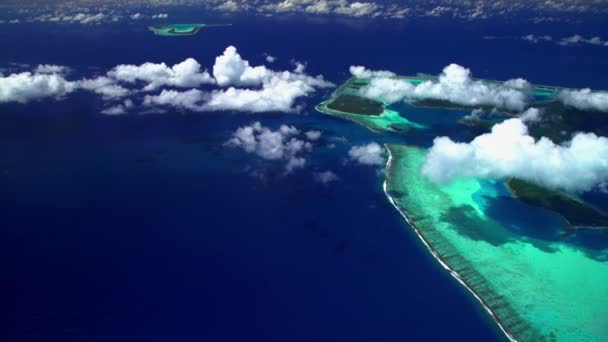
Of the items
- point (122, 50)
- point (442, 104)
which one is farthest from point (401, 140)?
point (122, 50)

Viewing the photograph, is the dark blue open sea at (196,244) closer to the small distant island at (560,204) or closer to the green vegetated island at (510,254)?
the green vegetated island at (510,254)

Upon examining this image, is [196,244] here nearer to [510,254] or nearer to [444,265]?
[444,265]

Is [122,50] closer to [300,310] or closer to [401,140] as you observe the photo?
[401,140]

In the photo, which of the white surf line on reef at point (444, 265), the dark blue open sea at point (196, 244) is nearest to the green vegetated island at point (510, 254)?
the white surf line on reef at point (444, 265)

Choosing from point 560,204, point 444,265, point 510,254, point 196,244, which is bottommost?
point 444,265

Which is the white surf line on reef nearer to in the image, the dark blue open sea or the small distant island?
the dark blue open sea

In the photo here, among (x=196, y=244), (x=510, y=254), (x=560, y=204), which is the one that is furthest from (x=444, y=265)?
(x=196, y=244)
